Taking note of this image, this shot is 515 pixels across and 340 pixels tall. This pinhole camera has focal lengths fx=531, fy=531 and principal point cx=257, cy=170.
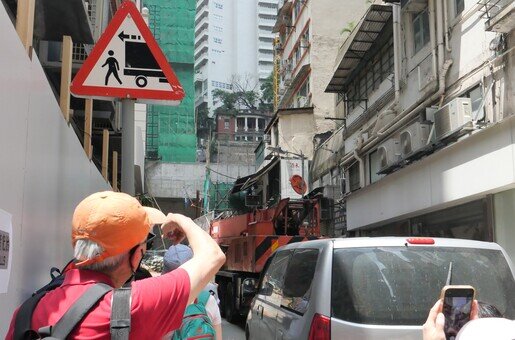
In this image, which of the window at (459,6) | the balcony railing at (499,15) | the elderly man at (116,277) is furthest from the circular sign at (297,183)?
the elderly man at (116,277)

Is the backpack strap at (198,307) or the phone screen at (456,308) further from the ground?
the phone screen at (456,308)

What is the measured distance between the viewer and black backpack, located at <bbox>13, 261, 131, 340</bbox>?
5.09 ft

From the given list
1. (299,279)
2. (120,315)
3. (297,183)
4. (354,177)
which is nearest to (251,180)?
(297,183)

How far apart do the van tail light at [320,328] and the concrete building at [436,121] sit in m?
6.87

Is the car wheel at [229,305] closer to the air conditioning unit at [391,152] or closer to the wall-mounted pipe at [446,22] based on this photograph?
the air conditioning unit at [391,152]

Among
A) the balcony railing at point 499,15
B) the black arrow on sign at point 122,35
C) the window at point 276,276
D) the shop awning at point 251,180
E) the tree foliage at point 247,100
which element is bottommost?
the window at point 276,276

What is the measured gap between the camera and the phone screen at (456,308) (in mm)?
1953

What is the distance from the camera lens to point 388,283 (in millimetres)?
3859

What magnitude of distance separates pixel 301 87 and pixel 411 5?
1895 cm

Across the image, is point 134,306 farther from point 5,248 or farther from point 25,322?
point 5,248

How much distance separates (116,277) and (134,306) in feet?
0.70

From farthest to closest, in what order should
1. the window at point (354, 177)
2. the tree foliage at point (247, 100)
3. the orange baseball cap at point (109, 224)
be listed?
the tree foliage at point (247, 100) < the window at point (354, 177) < the orange baseball cap at point (109, 224)

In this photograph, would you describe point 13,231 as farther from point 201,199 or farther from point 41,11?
point 201,199

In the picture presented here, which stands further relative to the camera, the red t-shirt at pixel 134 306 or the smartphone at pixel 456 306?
the smartphone at pixel 456 306
